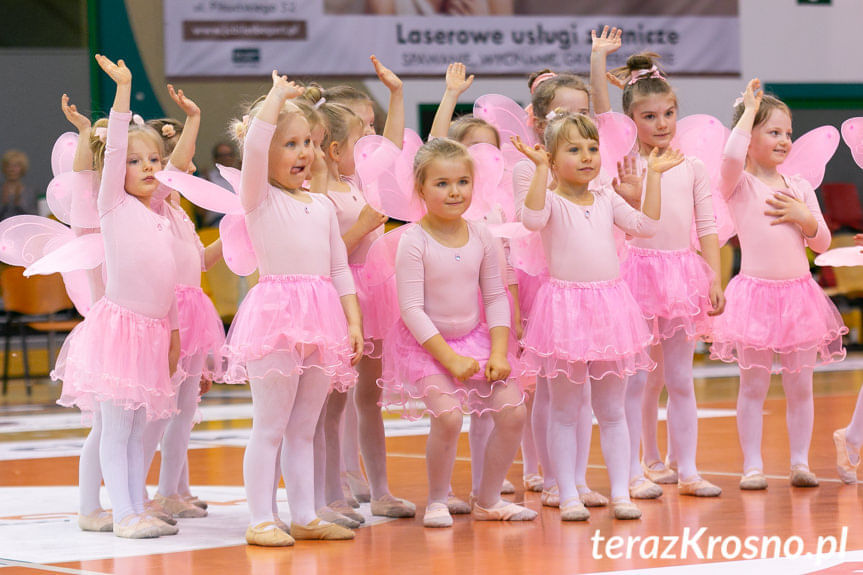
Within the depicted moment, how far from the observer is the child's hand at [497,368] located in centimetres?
373

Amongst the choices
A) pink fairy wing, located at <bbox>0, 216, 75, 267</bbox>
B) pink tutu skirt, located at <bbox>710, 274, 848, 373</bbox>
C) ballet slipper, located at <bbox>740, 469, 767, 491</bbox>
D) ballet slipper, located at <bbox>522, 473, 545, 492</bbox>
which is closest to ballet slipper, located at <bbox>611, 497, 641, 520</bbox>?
ballet slipper, located at <bbox>740, 469, 767, 491</bbox>

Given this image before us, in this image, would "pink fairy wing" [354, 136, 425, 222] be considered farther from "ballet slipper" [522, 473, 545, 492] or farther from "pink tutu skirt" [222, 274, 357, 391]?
"ballet slipper" [522, 473, 545, 492]

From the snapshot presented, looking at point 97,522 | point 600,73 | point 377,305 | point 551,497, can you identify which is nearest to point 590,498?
point 551,497

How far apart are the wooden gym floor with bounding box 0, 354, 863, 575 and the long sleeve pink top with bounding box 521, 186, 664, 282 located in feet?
2.56

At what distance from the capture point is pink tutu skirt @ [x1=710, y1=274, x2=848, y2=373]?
4.31 metres

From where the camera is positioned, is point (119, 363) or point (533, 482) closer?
point (119, 363)

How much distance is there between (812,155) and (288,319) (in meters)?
2.30

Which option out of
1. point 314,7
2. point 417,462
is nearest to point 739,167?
point 417,462

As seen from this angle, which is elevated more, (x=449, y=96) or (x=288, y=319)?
(x=449, y=96)

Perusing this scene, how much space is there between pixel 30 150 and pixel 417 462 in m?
8.77

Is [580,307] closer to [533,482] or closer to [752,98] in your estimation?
[533,482]

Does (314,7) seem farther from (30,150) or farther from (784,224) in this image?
(784,224)

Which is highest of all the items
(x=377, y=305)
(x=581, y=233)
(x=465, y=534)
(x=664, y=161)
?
(x=664, y=161)

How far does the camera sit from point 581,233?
12.8 feet
